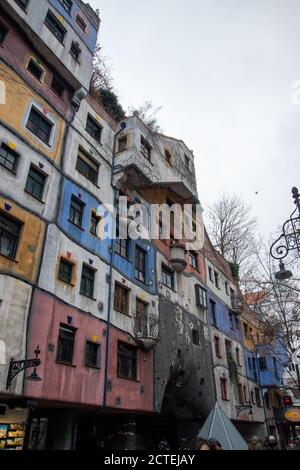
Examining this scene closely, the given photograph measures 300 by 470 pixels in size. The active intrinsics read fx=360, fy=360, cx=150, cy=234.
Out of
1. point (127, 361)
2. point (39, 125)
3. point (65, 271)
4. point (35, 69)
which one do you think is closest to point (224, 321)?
point (127, 361)

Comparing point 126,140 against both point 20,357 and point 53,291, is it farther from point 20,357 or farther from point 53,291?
point 20,357

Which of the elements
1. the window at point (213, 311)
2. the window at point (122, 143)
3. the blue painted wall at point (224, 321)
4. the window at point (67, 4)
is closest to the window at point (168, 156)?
the window at point (122, 143)

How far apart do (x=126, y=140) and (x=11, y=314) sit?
36.1 feet

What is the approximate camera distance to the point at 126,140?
17.8m

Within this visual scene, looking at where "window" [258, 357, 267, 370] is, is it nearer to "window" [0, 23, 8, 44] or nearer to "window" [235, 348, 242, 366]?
"window" [235, 348, 242, 366]

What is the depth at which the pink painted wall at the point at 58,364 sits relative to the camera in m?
9.98

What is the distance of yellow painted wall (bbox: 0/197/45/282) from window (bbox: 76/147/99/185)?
391 centimetres

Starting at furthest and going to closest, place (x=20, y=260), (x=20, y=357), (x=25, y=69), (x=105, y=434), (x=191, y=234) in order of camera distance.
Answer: (x=191, y=234) < (x=105, y=434) < (x=25, y=69) < (x=20, y=260) < (x=20, y=357)

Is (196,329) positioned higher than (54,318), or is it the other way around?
(196,329)

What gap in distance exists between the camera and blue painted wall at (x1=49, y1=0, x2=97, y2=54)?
50.9 feet

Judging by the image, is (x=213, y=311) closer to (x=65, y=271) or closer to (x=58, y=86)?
(x=65, y=271)

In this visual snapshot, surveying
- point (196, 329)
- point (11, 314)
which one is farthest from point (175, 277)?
point (11, 314)

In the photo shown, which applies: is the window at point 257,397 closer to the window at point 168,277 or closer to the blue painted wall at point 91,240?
the window at point 168,277

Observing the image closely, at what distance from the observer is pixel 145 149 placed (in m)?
18.8
